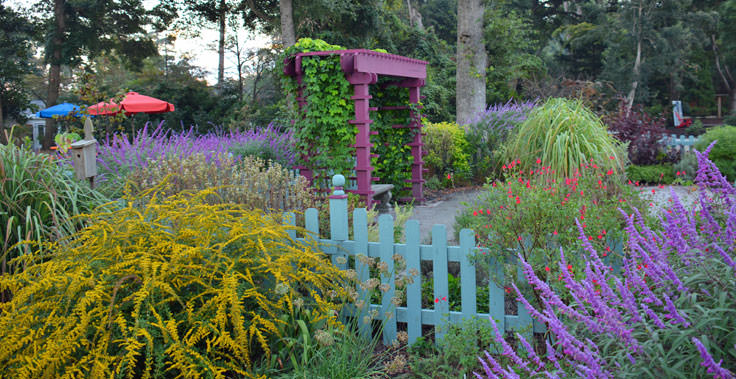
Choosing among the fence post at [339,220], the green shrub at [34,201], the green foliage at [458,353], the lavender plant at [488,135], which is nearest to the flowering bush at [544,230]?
the green foliage at [458,353]

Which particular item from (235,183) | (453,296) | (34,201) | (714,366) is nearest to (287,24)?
(235,183)

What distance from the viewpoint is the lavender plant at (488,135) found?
34.8ft

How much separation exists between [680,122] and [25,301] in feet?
88.4

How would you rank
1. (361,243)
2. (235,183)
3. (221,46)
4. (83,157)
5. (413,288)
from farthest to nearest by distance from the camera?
(221,46)
(235,183)
(83,157)
(361,243)
(413,288)

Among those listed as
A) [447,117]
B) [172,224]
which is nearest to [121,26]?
[447,117]

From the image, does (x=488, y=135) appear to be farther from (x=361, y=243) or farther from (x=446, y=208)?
(x=361, y=243)

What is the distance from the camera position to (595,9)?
2678cm

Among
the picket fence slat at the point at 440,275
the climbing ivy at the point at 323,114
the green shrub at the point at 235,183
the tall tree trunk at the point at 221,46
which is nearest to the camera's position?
the picket fence slat at the point at 440,275

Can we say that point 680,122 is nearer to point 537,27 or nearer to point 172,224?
point 537,27

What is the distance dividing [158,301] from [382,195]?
5717 mm

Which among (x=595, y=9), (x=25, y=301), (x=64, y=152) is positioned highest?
(x=595, y=9)

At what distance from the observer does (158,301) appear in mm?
2832

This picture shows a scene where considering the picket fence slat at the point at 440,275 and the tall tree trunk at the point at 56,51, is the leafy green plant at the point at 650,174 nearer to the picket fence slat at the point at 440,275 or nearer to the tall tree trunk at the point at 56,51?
the picket fence slat at the point at 440,275

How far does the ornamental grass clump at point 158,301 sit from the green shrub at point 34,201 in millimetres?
590
